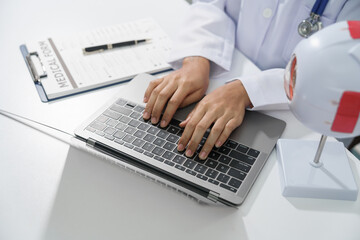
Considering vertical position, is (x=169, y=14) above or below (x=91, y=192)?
above

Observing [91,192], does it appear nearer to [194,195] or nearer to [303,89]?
[194,195]

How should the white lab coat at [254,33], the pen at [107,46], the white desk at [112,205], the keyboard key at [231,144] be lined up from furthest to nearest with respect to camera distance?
the pen at [107,46] < the white lab coat at [254,33] < the keyboard key at [231,144] < the white desk at [112,205]

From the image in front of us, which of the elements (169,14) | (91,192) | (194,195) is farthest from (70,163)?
(169,14)

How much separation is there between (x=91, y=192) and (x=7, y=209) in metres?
0.14

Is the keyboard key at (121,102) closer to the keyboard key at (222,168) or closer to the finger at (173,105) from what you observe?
the finger at (173,105)

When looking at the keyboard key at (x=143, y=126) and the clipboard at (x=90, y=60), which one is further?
the clipboard at (x=90, y=60)

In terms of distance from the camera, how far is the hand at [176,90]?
0.71 m

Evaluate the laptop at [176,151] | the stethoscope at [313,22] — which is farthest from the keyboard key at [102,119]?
the stethoscope at [313,22]

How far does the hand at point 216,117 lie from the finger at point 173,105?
1.3 inches

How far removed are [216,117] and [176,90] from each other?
111 millimetres

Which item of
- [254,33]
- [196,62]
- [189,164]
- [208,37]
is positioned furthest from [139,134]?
[254,33]

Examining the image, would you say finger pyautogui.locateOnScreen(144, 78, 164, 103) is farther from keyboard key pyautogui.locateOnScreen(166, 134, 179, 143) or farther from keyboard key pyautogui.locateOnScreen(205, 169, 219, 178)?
keyboard key pyautogui.locateOnScreen(205, 169, 219, 178)

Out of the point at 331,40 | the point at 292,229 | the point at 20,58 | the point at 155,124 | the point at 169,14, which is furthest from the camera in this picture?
the point at 169,14

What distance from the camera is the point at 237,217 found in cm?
56
